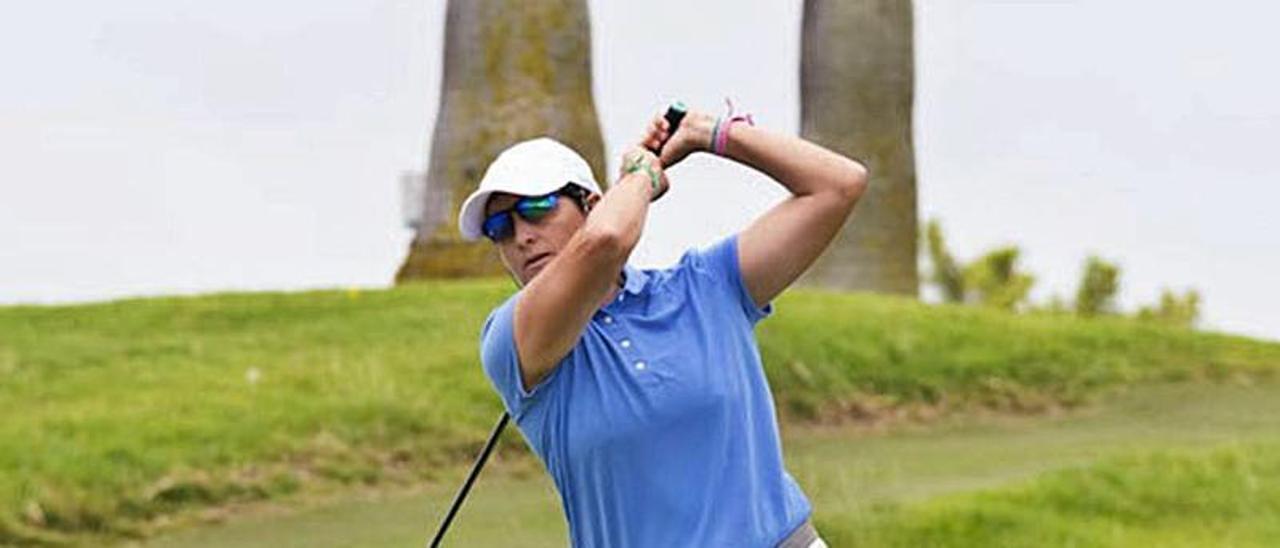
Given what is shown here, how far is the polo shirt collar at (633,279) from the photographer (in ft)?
14.8

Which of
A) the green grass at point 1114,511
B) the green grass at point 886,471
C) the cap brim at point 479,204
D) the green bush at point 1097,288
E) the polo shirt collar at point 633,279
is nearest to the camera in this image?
the cap brim at point 479,204

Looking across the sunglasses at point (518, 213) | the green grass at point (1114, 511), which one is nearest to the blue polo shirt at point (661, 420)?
the sunglasses at point (518, 213)

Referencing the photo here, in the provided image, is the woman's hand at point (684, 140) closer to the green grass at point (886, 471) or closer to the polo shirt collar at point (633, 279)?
the polo shirt collar at point (633, 279)

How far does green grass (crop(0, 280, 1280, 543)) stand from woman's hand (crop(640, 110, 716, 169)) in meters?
8.47

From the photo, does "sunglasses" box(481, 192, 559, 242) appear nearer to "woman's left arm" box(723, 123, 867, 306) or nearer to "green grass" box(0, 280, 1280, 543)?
"woman's left arm" box(723, 123, 867, 306)

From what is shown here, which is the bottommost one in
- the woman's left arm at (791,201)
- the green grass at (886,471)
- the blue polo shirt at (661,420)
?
the green grass at (886,471)

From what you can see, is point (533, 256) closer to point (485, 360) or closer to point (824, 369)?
point (485, 360)

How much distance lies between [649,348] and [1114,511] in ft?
26.1

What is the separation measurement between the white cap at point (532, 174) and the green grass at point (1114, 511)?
6800 millimetres

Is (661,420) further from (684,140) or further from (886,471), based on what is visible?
(886,471)

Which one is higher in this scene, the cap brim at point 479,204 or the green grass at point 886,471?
the cap brim at point 479,204

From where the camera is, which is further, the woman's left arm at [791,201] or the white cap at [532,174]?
the woman's left arm at [791,201]

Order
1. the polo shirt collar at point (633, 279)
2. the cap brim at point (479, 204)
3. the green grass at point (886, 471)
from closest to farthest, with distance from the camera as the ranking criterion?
the cap brim at point (479, 204)
the polo shirt collar at point (633, 279)
the green grass at point (886, 471)

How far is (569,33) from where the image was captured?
18750mm
